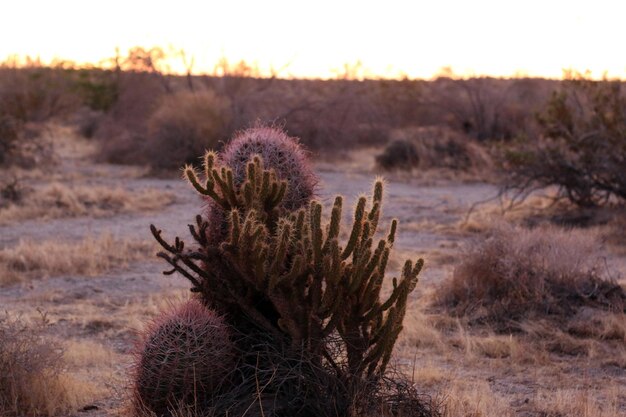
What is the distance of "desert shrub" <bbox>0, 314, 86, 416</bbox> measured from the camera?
19.1ft

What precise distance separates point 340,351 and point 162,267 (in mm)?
7369

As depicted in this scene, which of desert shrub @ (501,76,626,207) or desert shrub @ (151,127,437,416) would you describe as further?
desert shrub @ (501,76,626,207)

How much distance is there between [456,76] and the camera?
1639 inches

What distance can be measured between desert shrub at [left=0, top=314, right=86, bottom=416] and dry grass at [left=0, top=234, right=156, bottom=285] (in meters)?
5.02

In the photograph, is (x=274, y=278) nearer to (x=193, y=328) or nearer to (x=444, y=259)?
(x=193, y=328)

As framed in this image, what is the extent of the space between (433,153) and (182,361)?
22.4 meters

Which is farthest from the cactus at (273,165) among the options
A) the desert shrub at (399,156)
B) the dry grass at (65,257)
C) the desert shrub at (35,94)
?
the desert shrub at (35,94)

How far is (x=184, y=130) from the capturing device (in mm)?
26000

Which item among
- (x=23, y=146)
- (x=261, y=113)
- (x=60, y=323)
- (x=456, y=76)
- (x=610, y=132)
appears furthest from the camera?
(x=456, y=76)

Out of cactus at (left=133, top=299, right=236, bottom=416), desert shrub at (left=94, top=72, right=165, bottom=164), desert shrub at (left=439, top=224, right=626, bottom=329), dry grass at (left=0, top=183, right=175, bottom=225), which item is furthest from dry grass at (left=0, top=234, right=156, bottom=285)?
desert shrub at (left=94, top=72, right=165, bottom=164)

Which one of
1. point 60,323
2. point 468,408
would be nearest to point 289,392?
point 468,408

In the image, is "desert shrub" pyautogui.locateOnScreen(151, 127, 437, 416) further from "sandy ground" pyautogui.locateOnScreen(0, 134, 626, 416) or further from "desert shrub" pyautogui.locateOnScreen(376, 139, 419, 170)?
"desert shrub" pyautogui.locateOnScreen(376, 139, 419, 170)

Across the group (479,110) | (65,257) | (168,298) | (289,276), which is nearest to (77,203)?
(65,257)

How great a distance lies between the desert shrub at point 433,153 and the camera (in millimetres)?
26438
